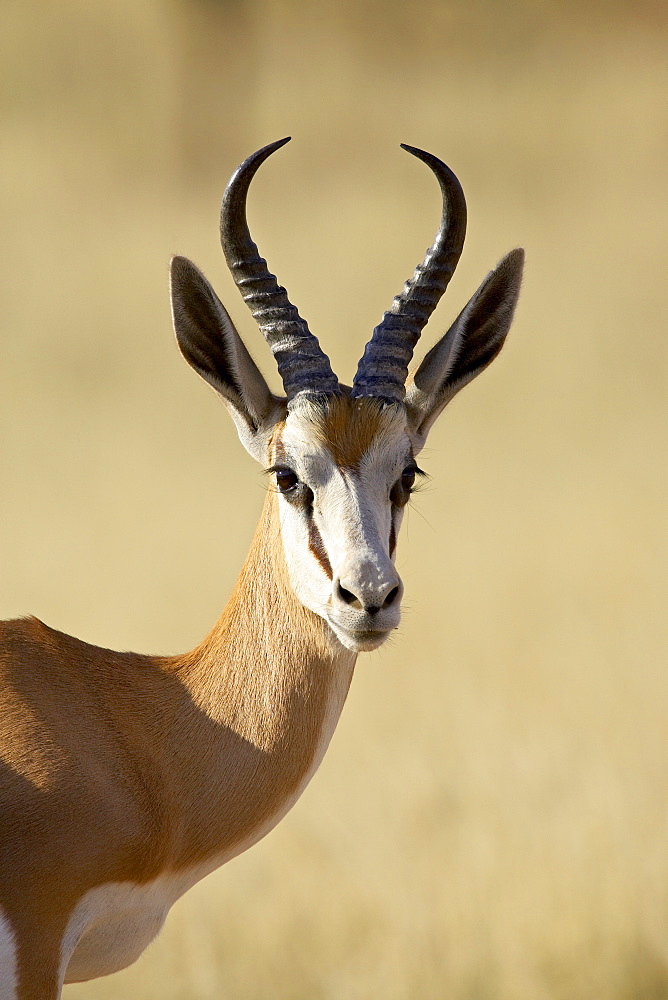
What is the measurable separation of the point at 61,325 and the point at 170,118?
651 inches

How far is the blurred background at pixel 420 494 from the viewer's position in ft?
30.7

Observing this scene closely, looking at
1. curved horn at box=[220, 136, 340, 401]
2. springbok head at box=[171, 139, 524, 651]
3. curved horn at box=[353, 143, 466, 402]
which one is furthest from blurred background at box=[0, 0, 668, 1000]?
curved horn at box=[220, 136, 340, 401]

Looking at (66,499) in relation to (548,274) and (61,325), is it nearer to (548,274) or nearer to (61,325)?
(61,325)

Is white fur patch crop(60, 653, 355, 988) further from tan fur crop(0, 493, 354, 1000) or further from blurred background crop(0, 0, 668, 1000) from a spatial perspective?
blurred background crop(0, 0, 668, 1000)

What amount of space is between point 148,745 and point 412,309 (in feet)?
6.14

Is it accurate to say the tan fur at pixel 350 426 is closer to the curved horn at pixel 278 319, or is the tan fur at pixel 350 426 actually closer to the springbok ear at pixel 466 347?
the curved horn at pixel 278 319

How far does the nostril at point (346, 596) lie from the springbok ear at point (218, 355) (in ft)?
2.90

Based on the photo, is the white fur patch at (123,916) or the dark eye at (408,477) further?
the dark eye at (408,477)

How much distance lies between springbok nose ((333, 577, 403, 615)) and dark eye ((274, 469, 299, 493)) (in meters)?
0.57

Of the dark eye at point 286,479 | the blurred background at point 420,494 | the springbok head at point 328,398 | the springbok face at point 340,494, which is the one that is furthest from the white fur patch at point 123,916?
the blurred background at point 420,494

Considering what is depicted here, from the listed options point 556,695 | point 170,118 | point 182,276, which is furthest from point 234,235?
point 170,118

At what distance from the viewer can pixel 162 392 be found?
19.7 meters

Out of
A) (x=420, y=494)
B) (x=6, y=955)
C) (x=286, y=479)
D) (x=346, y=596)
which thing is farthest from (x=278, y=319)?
(x=420, y=494)

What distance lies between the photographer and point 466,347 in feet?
17.1
